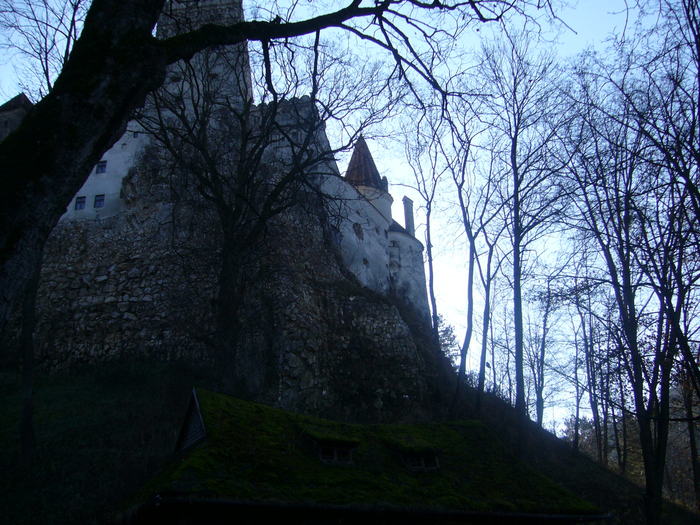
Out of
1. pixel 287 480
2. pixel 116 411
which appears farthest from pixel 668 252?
pixel 116 411

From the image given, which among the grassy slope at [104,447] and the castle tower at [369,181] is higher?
the castle tower at [369,181]

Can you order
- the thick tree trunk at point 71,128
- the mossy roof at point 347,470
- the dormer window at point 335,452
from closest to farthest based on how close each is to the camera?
1. the thick tree trunk at point 71,128
2. the mossy roof at point 347,470
3. the dormer window at point 335,452

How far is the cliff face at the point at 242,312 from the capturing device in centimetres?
1911

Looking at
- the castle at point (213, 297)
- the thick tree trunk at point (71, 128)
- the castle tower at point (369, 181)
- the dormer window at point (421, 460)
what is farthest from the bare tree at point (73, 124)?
the castle tower at point (369, 181)

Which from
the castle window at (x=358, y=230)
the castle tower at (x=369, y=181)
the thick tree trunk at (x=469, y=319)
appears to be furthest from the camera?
the castle tower at (x=369, y=181)

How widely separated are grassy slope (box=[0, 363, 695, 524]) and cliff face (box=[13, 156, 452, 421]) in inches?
63.2

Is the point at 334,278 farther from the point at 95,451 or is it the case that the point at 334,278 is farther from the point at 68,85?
the point at 68,85

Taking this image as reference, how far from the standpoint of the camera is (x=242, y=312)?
20156 millimetres

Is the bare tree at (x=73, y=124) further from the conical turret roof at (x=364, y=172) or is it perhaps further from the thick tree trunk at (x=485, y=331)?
the conical turret roof at (x=364, y=172)

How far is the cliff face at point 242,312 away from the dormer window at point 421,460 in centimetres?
591

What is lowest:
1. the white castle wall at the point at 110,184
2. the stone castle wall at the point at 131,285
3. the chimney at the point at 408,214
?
the stone castle wall at the point at 131,285

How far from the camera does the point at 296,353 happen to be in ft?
62.4

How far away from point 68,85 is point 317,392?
15.6m

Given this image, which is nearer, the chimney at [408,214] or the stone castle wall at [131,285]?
the stone castle wall at [131,285]
